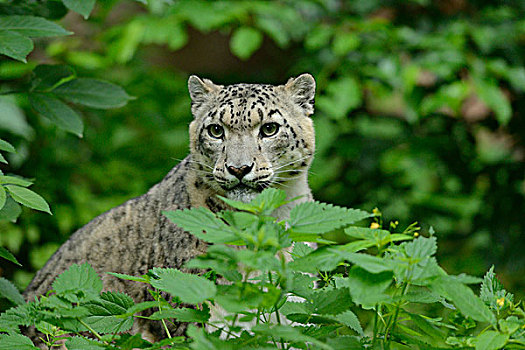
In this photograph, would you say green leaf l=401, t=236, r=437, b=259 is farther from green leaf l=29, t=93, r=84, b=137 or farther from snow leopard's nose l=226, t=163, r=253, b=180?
green leaf l=29, t=93, r=84, b=137

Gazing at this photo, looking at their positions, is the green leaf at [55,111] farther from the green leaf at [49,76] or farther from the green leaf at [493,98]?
the green leaf at [493,98]

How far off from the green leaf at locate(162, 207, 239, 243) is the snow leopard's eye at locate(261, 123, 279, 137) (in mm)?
1638

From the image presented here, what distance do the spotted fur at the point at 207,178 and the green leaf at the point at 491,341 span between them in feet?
Answer: 5.32

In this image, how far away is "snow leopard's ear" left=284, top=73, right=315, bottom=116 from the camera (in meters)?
3.57

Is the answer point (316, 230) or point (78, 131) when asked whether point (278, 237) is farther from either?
point (78, 131)

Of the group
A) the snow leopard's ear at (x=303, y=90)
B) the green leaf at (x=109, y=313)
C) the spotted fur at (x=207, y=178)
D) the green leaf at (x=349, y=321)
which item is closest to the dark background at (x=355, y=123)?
the spotted fur at (x=207, y=178)

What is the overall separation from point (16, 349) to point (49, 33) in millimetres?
1517

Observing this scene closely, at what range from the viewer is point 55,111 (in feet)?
10.5

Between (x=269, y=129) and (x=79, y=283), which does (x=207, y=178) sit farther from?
(x=79, y=283)

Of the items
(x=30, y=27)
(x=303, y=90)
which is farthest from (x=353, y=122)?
(x=30, y=27)

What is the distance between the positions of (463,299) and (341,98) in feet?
13.5

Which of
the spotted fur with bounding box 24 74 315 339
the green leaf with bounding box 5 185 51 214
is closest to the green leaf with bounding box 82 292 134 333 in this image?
the green leaf with bounding box 5 185 51 214

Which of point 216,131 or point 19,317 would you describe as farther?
point 216,131

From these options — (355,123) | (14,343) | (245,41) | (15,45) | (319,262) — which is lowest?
(355,123)
